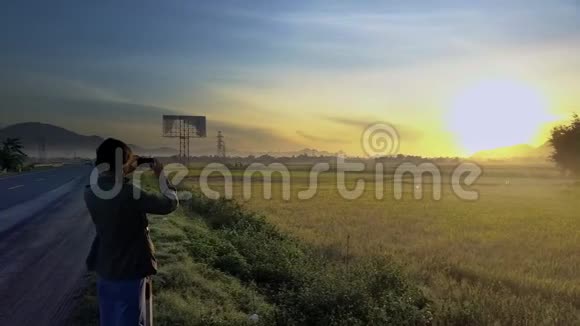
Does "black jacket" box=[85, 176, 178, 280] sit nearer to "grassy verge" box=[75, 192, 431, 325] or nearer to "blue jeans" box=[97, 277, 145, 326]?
"blue jeans" box=[97, 277, 145, 326]

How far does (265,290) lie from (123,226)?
6080 mm

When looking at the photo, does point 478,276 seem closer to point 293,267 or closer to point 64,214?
point 293,267

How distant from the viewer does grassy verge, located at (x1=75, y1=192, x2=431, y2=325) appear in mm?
7488

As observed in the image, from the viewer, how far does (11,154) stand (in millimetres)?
63031

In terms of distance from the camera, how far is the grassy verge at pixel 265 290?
24.6 feet

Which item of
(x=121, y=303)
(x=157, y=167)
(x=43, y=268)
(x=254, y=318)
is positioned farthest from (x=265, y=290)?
(x=157, y=167)

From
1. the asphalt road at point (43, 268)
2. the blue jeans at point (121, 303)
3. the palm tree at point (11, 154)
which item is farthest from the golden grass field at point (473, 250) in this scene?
the palm tree at point (11, 154)

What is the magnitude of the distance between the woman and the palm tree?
6617 cm

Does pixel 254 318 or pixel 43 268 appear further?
pixel 43 268

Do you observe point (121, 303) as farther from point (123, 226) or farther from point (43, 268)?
point (43, 268)

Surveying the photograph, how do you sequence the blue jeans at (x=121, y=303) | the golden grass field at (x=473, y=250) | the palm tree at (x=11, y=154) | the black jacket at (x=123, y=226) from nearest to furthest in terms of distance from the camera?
the black jacket at (x=123, y=226)
the blue jeans at (x=121, y=303)
the golden grass field at (x=473, y=250)
the palm tree at (x=11, y=154)

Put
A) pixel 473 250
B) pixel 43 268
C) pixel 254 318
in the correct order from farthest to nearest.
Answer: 1. pixel 473 250
2. pixel 43 268
3. pixel 254 318

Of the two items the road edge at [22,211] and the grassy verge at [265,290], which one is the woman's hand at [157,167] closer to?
the grassy verge at [265,290]

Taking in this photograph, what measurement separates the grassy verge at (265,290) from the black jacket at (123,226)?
2.59 meters
